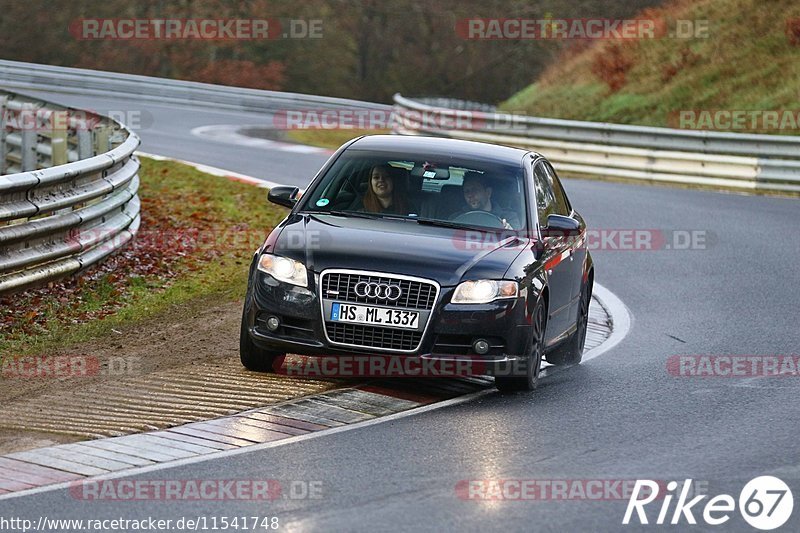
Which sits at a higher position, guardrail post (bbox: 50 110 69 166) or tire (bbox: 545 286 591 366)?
guardrail post (bbox: 50 110 69 166)

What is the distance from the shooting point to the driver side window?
10.7 meters

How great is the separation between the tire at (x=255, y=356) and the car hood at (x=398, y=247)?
71 centimetres

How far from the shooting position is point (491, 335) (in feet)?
30.8

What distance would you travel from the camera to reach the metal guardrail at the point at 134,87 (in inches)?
1554

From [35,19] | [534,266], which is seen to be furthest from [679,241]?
[35,19]

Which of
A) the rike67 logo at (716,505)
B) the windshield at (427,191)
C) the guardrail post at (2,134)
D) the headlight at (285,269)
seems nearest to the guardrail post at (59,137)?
the guardrail post at (2,134)

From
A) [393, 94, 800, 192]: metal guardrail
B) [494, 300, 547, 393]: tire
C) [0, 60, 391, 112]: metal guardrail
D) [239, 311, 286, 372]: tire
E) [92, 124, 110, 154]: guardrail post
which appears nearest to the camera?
[494, 300, 547, 393]: tire

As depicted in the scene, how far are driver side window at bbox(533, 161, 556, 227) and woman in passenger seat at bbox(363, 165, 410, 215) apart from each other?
1015 millimetres

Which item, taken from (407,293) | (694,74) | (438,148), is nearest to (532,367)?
(407,293)

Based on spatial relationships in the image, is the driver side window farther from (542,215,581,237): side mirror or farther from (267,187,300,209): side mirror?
(267,187,300,209): side mirror

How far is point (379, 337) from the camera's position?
9.27m

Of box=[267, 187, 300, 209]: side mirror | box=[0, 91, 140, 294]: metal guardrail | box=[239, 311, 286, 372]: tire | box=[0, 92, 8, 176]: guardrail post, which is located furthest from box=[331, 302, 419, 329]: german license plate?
box=[0, 92, 8, 176]: guardrail post

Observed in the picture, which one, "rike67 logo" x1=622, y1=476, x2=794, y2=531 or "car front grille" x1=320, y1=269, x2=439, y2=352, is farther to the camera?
"car front grille" x1=320, y1=269, x2=439, y2=352

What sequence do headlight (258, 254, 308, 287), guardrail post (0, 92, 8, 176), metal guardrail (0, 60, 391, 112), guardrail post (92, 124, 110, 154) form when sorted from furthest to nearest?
metal guardrail (0, 60, 391, 112)
guardrail post (0, 92, 8, 176)
guardrail post (92, 124, 110, 154)
headlight (258, 254, 308, 287)
